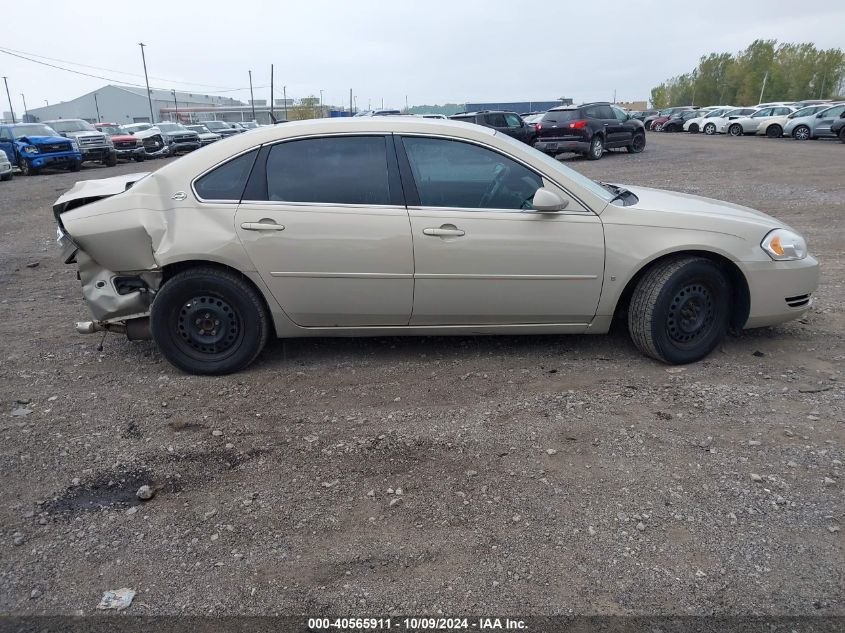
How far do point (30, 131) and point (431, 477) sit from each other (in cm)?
2583

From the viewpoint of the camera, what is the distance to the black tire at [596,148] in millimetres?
20630

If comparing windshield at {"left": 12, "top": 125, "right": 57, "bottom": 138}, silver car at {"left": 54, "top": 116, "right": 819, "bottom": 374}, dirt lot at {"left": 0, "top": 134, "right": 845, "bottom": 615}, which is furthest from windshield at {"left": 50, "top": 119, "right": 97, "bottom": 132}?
silver car at {"left": 54, "top": 116, "right": 819, "bottom": 374}

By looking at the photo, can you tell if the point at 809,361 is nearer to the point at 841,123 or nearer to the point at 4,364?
the point at 4,364

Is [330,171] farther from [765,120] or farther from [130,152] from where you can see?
[765,120]

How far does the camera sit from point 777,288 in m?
4.21

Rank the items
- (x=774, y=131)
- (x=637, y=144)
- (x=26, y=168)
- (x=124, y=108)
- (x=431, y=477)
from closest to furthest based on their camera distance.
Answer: (x=431, y=477) < (x=26, y=168) < (x=637, y=144) < (x=774, y=131) < (x=124, y=108)

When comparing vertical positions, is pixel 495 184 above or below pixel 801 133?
above

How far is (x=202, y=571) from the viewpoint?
2.48 meters

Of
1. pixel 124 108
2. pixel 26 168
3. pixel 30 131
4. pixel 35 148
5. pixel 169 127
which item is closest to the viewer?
pixel 35 148

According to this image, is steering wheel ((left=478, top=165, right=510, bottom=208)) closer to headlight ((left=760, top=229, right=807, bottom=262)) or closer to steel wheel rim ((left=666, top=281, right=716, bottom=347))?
steel wheel rim ((left=666, top=281, right=716, bottom=347))

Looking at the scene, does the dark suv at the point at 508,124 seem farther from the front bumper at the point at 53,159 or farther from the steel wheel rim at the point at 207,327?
the steel wheel rim at the point at 207,327

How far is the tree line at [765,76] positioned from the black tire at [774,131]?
42970 mm

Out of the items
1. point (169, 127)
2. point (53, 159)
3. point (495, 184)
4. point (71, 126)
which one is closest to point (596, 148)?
point (495, 184)

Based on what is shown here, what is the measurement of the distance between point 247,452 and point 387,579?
48.5 inches
